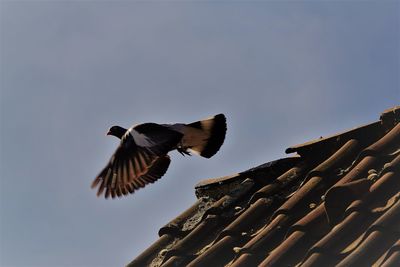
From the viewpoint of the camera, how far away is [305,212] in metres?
3.76

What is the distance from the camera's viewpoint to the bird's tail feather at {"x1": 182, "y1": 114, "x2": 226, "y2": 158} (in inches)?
253

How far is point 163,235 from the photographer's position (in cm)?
445

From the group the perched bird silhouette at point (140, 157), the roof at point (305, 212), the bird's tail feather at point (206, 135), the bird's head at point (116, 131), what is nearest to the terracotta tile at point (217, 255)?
the roof at point (305, 212)

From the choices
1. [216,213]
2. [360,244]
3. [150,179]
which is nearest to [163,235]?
[216,213]

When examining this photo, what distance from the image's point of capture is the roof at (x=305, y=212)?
315 cm

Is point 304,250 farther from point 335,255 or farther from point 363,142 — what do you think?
point 363,142

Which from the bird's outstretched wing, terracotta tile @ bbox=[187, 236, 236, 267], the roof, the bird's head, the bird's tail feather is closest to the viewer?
the roof

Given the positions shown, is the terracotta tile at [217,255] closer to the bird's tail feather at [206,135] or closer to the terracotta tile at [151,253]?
the terracotta tile at [151,253]

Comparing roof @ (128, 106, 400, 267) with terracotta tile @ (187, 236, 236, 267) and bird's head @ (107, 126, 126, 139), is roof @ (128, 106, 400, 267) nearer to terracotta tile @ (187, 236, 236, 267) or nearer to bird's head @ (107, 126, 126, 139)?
terracotta tile @ (187, 236, 236, 267)

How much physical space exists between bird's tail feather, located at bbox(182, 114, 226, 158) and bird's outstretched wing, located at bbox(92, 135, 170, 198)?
31cm

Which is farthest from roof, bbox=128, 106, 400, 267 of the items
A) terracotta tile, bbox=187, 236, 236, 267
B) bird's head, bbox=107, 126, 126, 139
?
bird's head, bbox=107, 126, 126, 139

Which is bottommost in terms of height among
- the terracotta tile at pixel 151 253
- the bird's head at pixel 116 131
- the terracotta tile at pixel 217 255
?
the terracotta tile at pixel 217 255

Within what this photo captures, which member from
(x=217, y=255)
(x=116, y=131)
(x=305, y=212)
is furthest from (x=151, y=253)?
(x=116, y=131)

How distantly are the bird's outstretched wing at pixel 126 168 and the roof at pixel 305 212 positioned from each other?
1.35 metres
